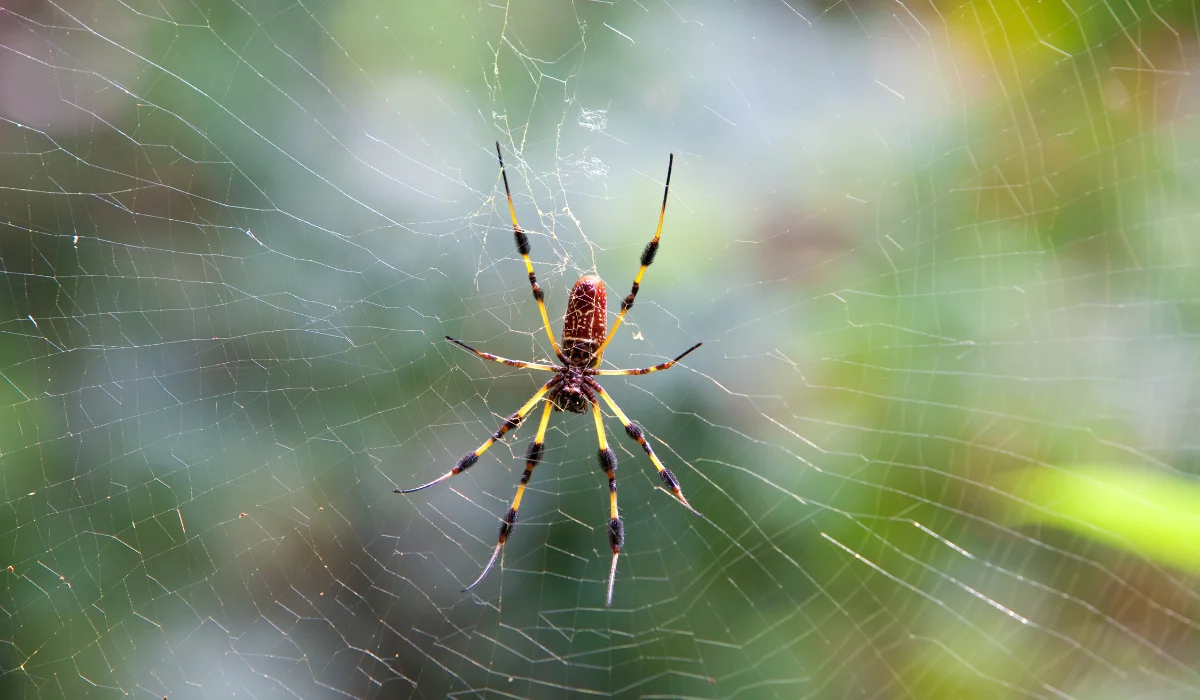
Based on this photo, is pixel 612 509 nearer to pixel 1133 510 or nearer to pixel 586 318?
pixel 586 318

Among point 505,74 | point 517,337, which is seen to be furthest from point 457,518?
point 505,74

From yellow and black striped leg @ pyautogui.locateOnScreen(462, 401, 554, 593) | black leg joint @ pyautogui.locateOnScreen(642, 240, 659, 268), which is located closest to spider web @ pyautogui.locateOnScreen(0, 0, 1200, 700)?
yellow and black striped leg @ pyautogui.locateOnScreen(462, 401, 554, 593)

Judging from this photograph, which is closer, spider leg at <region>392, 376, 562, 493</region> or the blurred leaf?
the blurred leaf

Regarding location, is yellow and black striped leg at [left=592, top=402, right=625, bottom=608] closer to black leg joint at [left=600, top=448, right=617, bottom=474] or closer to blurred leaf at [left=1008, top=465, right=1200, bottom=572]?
black leg joint at [left=600, top=448, right=617, bottom=474]

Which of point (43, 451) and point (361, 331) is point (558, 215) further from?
point (43, 451)

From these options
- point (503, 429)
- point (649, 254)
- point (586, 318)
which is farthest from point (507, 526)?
point (649, 254)

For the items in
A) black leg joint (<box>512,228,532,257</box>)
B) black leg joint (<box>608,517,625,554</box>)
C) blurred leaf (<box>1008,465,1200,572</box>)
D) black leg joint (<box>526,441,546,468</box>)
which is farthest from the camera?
black leg joint (<box>526,441,546,468</box>)
